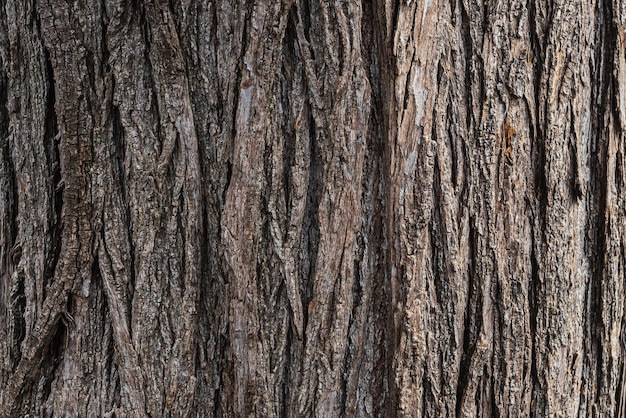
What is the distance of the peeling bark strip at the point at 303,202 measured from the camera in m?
1.67

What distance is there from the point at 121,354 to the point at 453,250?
96cm

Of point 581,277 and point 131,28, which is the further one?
point 581,277

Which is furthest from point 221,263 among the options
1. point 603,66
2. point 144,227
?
point 603,66

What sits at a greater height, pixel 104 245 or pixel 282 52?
pixel 282 52

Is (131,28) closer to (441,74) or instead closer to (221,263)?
(221,263)

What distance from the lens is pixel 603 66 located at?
1790 mm

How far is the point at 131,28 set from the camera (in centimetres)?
167

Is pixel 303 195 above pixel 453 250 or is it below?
above

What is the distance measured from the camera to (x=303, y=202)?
1695 millimetres

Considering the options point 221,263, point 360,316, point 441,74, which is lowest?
point 360,316

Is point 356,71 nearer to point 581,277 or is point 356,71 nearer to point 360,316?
point 360,316

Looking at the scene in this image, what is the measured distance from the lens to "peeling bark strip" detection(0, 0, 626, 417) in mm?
1667

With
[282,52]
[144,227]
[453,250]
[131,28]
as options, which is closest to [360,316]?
[453,250]

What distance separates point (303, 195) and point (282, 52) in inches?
15.5
